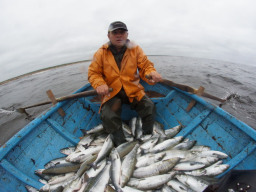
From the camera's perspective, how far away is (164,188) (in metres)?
2.63

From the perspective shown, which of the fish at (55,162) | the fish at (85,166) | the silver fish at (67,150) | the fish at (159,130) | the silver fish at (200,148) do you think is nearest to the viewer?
the fish at (85,166)

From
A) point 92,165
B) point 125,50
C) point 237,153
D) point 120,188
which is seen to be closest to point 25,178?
point 92,165

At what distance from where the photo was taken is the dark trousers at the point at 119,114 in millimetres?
3543

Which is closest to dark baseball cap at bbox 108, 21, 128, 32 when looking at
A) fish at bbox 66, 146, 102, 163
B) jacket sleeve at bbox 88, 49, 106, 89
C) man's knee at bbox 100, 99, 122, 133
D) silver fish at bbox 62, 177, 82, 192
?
jacket sleeve at bbox 88, 49, 106, 89

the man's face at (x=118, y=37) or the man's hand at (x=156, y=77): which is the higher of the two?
the man's face at (x=118, y=37)

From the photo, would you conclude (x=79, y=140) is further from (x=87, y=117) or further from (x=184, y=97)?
(x=184, y=97)

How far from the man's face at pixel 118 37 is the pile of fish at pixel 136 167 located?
96.2 inches

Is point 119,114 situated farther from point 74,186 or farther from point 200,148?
point 200,148

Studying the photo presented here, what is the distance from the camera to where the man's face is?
365 centimetres

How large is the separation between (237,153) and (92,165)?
3.01 m

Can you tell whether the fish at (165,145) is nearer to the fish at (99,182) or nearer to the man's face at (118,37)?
the fish at (99,182)

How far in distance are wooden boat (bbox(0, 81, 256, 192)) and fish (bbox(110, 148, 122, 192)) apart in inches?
54.7

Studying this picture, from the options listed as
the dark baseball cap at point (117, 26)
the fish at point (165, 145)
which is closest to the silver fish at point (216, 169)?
the fish at point (165, 145)

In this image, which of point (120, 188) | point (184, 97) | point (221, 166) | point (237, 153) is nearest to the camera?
point (120, 188)
